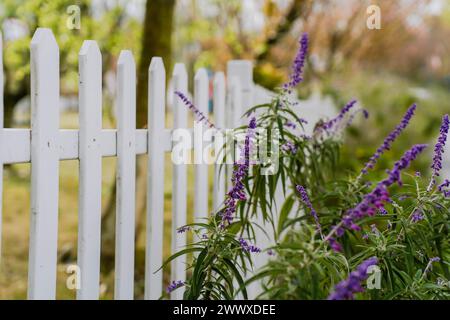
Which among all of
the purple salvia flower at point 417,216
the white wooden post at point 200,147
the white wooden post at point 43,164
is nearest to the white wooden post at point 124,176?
the white wooden post at point 43,164

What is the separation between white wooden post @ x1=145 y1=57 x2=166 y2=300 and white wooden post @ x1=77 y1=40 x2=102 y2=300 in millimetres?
386

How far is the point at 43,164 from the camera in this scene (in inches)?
68.5

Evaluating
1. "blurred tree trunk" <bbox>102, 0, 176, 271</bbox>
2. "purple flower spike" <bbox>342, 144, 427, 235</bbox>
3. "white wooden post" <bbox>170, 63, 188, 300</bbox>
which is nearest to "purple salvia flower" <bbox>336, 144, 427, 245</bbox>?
"purple flower spike" <bbox>342, 144, 427, 235</bbox>

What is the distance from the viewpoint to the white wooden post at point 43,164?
1724mm

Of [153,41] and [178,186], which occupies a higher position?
[153,41]

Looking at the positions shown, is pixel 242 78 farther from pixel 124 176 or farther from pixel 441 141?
pixel 441 141

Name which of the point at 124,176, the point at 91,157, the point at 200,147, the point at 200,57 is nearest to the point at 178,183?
the point at 200,147

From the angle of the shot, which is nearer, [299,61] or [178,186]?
[299,61]

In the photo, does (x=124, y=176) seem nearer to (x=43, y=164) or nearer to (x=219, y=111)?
(x=43, y=164)

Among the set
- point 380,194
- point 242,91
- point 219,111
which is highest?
point 242,91

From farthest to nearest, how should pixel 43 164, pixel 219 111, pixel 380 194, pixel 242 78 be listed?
pixel 242 78 < pixel 219 111 < pixel 43 164 < pixel 380 194

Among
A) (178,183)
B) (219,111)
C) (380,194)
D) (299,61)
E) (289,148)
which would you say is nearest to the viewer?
(380,194)

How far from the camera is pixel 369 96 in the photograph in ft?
25.8

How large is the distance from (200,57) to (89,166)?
20.1 ft
